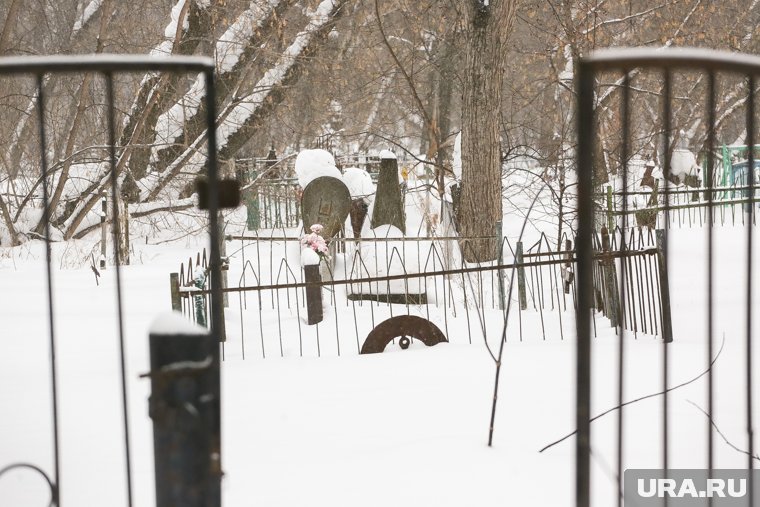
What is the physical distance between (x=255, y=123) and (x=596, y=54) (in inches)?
516

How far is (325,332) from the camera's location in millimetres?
7055

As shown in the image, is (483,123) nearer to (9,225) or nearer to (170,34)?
(170,34)

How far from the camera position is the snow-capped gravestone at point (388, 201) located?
10.5 metres

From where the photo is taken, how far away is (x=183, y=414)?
1454 mm

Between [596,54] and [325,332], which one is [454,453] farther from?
[325,332]

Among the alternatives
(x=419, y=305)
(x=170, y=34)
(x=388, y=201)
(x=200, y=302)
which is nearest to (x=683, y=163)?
(x=388, y=201)

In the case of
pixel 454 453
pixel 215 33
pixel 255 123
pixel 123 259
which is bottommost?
pixel 454 453

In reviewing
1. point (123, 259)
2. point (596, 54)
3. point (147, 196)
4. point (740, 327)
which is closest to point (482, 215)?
point (740, 327)

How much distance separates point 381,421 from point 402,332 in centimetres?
204

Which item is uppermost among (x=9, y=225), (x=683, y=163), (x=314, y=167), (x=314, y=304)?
(x=683, y=163)

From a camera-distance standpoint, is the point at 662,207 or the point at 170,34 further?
the point at 170,34

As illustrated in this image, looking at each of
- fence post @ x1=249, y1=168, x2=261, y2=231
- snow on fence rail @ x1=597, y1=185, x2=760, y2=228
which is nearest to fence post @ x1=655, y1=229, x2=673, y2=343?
snow on fence rail @ x1=597, y1=185, x2=760, y2=228

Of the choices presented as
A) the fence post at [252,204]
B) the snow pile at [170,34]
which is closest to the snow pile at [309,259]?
the snow pile at [170,34]

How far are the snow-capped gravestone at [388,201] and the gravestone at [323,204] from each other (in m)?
0.49
